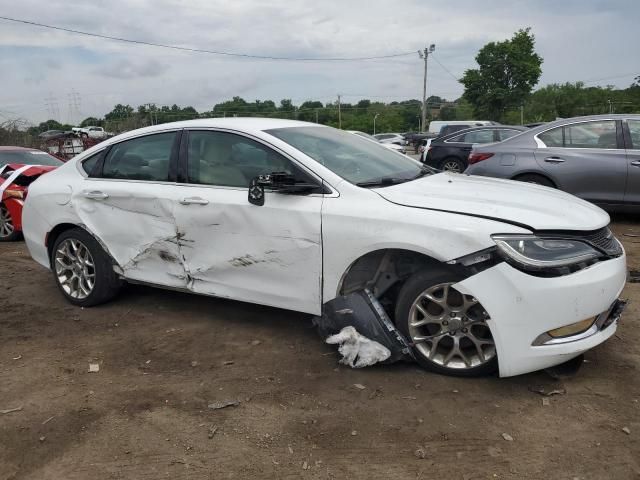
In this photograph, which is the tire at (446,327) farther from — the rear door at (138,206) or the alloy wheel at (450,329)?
the rear door at (138,206)

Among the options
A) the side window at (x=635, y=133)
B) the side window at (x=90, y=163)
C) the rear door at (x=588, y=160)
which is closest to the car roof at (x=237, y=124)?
the side window at (x=90, y=163)

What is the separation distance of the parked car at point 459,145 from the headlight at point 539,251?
10.7 meters

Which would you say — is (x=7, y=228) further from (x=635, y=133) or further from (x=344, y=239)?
(x=635, y=133)

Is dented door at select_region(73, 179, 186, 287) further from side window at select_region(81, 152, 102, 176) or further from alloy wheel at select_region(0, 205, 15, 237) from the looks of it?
alloy wheel at select_region(0, 205, 15, 237)

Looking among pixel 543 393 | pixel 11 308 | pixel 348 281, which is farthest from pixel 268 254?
pixel 11 308

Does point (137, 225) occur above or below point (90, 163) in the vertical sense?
below

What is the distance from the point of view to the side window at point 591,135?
701 cm

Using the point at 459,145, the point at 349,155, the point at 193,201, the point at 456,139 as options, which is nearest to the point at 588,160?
the point at 349,155

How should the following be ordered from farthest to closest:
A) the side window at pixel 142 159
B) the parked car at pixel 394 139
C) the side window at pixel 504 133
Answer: the parked car at pixel 394 139 < the side window at pixel 504 133 < the side window at pixel 142 159

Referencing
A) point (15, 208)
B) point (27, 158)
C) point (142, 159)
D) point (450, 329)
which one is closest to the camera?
point (450, 329)

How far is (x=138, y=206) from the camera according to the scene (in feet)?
14.0

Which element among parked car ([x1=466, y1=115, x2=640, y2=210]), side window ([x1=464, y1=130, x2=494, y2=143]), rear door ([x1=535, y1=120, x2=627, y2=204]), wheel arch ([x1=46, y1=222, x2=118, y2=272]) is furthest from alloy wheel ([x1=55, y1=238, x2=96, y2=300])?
side window ([x1=464, y1=130, x2=494, y2=143])

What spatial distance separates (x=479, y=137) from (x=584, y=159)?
6766 mm

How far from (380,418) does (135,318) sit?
2479mm
